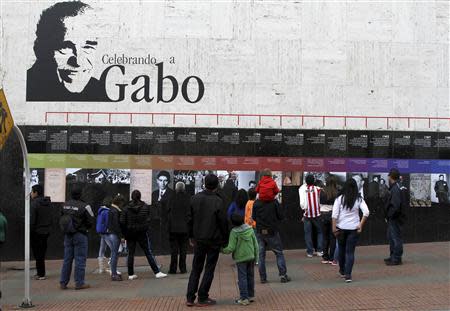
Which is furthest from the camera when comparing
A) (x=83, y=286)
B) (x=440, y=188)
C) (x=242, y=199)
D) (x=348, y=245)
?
(x=440, y=188)

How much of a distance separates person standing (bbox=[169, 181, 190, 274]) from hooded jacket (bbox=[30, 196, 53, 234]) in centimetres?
261

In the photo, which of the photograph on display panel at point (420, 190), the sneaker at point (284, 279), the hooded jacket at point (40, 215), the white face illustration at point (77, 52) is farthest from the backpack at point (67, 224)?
the photograph on display panel at point (420, 190)

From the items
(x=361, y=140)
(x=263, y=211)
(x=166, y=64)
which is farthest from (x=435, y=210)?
(x=166, y=64)

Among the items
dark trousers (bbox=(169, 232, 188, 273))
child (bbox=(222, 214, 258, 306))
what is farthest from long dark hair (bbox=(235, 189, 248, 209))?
child (bbox=(222, 214, 258, 306))

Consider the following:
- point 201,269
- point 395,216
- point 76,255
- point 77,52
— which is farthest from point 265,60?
point 201,269

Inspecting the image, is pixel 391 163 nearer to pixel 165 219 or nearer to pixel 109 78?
pixel 165 219

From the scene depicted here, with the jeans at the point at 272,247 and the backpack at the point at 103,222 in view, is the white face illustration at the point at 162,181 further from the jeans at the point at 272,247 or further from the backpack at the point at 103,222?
the jeans at the point at 272,247

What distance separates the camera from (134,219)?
10.1 metres

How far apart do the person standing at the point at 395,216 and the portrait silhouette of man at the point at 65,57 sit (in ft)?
23.0

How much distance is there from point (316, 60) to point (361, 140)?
2290 millimetres

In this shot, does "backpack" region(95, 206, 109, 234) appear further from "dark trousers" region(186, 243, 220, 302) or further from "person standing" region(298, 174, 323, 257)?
"person standing" region(298, 174, 323, 257)

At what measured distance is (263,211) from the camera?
Answer: 9.11 metres

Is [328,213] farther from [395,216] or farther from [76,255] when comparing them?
[76,255]

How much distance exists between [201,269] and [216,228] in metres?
0.66
